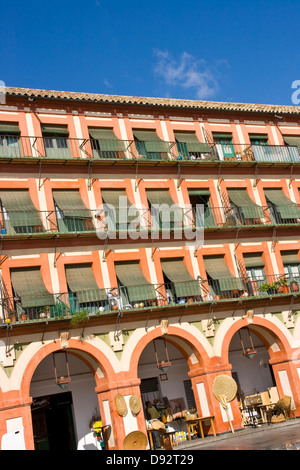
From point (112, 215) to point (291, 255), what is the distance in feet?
35.3

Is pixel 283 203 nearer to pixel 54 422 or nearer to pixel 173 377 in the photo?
pixel 173 377

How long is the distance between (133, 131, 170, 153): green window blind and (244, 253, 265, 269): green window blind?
7.19 m

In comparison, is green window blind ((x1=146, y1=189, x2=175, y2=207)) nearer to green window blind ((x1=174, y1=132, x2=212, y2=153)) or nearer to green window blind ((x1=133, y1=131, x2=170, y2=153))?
green window blind ((x1=133, y1=131, x2=170, y2=153))

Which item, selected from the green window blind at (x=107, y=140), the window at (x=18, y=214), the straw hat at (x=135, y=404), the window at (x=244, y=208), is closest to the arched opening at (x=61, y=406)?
the straw hat at (x=135, y=404)

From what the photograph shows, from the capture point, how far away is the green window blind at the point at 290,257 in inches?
1243

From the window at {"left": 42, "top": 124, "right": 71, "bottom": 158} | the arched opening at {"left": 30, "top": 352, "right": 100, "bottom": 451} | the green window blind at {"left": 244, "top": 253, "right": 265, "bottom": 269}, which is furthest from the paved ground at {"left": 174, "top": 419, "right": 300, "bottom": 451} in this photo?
the window at {"left": 42, "top": 124, "right": 71, "bottom": 158}

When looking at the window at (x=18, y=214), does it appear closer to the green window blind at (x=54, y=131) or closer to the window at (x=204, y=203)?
the green window blind at (x=54, y=131)

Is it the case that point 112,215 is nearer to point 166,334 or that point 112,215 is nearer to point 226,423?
point 166,334

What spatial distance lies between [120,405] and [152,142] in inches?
537

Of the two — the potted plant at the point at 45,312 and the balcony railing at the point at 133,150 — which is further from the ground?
the balcony railing at the point at 133,150

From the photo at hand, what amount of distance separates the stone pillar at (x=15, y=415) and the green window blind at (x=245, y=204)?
15.2 m

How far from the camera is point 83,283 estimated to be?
26094 mm

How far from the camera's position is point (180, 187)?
3041 cm

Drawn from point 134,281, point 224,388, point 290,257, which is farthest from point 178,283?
point 290,257
